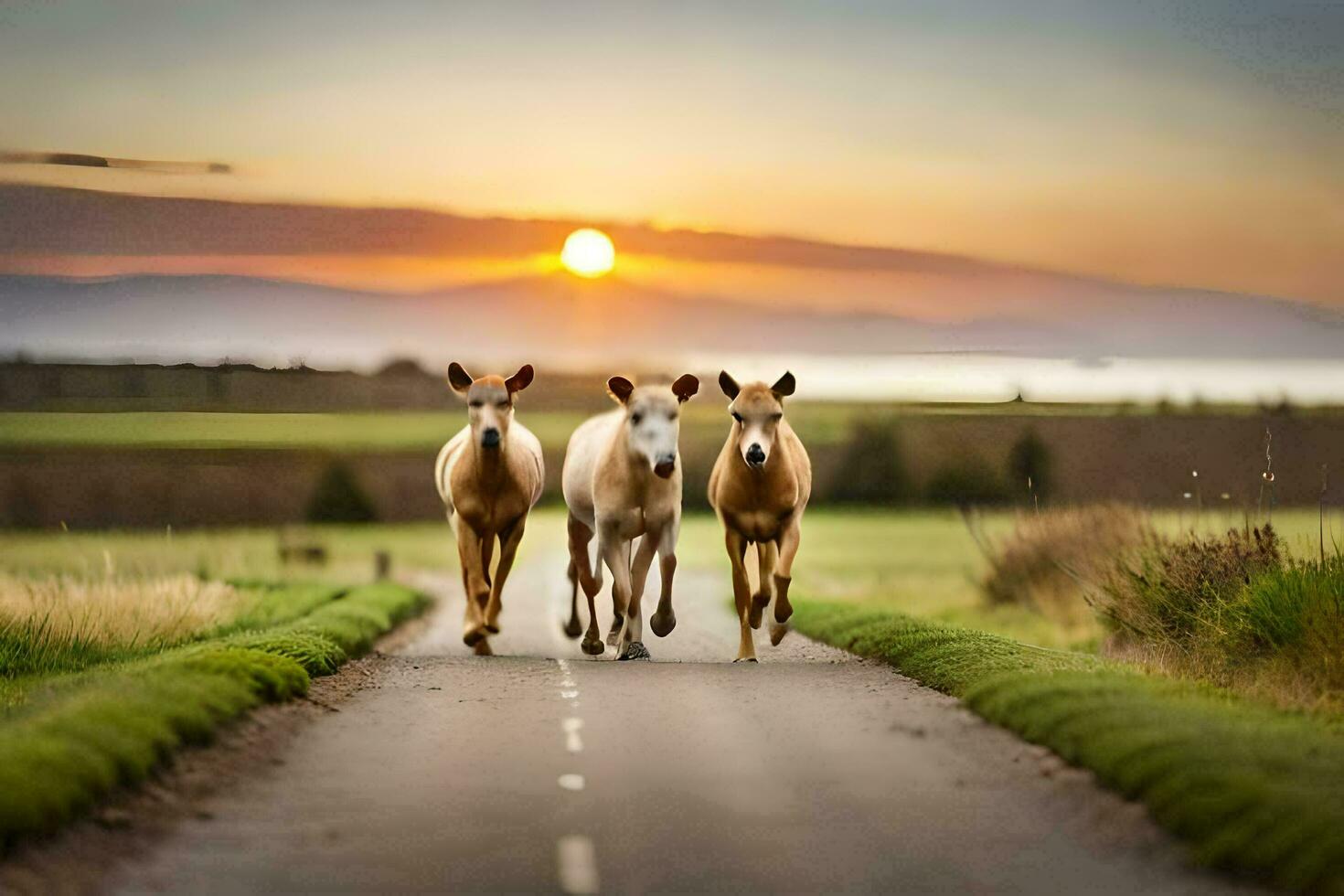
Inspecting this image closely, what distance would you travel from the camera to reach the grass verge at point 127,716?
10594 mm

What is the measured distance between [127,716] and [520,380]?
10.4 metres

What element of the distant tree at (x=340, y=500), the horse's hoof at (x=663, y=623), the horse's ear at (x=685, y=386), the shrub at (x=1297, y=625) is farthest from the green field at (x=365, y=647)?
the distant tree at (x=340, y=500)

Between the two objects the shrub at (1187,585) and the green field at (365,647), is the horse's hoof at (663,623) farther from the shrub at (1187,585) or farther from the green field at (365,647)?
the shrub at (1187,585)

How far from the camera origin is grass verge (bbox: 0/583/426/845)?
10.6 metres

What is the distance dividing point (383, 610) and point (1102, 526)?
12.2 meters

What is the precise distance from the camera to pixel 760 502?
22047 millimetres

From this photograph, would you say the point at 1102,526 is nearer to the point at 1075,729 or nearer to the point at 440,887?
the point at 1075,729

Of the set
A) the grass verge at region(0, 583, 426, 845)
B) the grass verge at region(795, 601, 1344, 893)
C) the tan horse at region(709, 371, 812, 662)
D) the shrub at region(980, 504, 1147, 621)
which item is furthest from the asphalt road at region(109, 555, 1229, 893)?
the shrub at region(980, 504, 1147, 621)

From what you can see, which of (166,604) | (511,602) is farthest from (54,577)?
(511,602)

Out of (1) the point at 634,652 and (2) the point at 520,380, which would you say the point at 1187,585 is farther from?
(2) the point at 520,380

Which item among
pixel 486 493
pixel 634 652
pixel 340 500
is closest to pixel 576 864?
pixel 634 652

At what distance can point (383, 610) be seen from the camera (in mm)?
32688

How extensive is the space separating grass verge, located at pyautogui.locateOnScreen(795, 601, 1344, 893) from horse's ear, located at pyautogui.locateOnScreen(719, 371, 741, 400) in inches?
161

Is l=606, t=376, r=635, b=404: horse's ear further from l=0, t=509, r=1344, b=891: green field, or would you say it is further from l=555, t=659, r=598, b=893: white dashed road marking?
l=555, t=659, r=598, b=893: white dashed road marking
